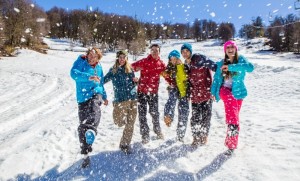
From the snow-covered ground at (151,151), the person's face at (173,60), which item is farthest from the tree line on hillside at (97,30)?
the person's face at (173,60)

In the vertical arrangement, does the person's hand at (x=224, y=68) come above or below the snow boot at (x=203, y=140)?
above

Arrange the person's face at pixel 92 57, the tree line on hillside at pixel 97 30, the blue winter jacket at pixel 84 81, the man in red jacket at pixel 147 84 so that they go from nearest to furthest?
1. the blue winter jacket at pixel 84 81
2. the person's face at pixel 92 57
3. the man in red jacket at pixel 147 84
4. the tree line on hillside at pixel 97 30

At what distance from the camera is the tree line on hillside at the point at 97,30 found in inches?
1939

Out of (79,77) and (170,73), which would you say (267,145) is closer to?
(170,73)

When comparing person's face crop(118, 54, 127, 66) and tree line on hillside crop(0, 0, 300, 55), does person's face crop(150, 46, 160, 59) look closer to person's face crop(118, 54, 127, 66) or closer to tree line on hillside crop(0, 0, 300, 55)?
person's face crop(118, 54, 127, 66)

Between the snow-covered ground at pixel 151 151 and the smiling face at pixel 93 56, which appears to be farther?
the smiling face at pixel 93 56

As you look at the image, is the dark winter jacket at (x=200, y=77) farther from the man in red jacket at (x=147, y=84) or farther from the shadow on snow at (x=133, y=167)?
the shadow on snow at (x=133, y=167)

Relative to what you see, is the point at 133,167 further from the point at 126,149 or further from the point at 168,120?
the point at 168,120

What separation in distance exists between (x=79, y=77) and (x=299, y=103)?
7.92 meters

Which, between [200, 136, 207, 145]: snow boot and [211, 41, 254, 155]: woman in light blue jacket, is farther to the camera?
[200, 136, 207, 145]: snow boot

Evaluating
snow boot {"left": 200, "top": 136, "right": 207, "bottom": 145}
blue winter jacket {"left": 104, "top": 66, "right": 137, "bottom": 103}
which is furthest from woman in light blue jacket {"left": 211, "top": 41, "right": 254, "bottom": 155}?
blue winter jacket {"left": 104, "top": 66, "right": 137, "bottom": 103}

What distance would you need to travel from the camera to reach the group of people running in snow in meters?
5.41

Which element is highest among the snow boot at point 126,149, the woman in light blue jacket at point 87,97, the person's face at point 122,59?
the person's face at point 122,59

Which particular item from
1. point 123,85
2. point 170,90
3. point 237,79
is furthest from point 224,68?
point 123,85
